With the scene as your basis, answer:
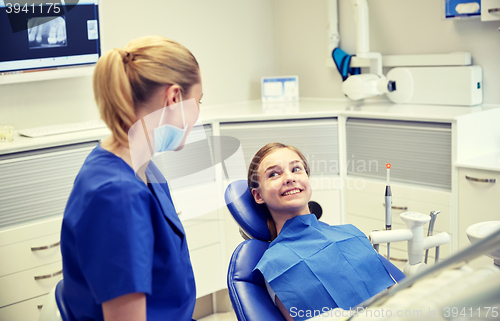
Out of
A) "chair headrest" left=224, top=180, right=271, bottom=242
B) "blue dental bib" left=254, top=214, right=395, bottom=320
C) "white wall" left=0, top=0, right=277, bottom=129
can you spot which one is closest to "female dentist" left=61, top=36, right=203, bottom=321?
"blue dental bib" left=254, top=214, right=395, bottom=320

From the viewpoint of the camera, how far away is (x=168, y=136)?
1118 millimetres

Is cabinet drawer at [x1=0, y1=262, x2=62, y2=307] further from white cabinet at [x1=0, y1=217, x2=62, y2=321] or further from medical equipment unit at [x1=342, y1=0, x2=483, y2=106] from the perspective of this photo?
medical equipment unit at [x1=342, y1=0, x2=483, y2=106]

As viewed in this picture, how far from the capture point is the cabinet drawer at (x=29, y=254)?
2131 millimetres

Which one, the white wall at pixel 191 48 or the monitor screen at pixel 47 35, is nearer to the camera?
the monitor screen at pixel 47 35

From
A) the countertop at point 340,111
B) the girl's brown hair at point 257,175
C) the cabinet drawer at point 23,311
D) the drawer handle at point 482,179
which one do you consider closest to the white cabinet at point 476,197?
the drawer handle at point 482,179

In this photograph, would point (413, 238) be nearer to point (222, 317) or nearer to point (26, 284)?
point (222, 317)

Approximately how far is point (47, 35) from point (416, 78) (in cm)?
200

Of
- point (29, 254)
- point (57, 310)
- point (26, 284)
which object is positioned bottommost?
point (26, 284)

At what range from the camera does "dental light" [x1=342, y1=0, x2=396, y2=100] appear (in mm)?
2846

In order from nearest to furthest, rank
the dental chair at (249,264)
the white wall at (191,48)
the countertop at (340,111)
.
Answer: the dental chair at (249,264) < the countertop at (340,111) < the white wall at (191,48)

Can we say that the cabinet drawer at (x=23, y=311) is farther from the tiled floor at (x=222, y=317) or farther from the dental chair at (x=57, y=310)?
the dental chair at (x=57, y=310)

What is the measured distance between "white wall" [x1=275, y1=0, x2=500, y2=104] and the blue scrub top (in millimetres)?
2183

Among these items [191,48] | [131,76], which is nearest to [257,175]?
[131,76]

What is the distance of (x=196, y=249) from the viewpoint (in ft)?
8.59
